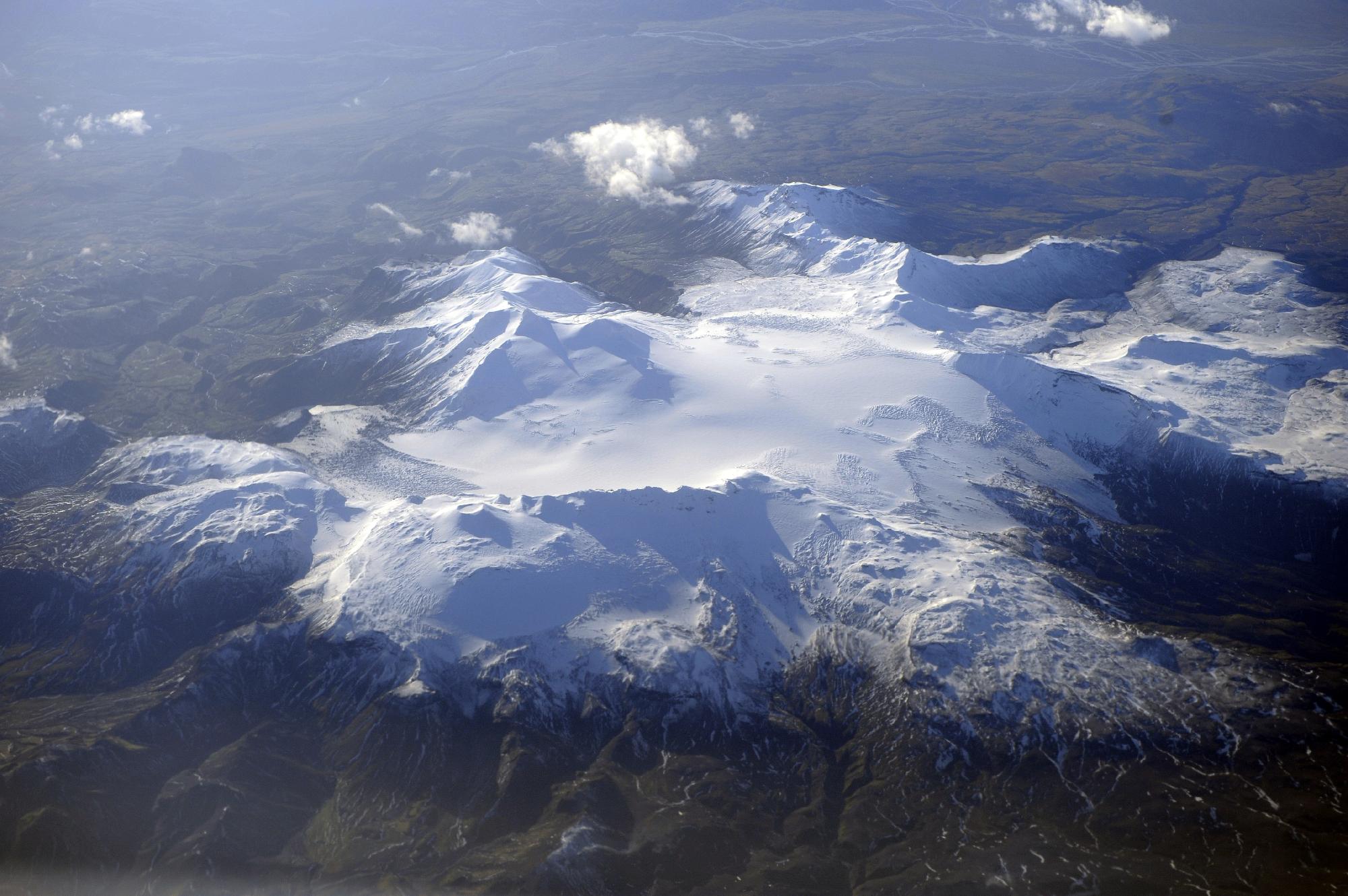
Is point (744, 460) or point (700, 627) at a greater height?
point (744, 460)

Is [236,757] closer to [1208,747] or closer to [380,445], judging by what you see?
[380,445]

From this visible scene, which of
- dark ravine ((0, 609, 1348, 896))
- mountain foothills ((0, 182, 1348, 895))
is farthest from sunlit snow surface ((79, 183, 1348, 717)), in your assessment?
dark ravine ((0, 609, 1348, 896))

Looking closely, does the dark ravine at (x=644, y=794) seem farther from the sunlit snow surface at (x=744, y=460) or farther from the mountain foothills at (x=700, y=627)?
the sunlit snow surface at (x=744, y=460)

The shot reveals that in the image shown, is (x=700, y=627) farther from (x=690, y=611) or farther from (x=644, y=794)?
(x=644, y=794)

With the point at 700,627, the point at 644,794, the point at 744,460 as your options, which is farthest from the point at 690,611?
the point at 744,460

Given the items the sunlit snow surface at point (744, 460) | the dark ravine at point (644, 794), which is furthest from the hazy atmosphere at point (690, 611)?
the sunlit snow surface at point (744, 460)

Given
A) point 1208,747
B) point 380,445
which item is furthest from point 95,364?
point 1208,747
